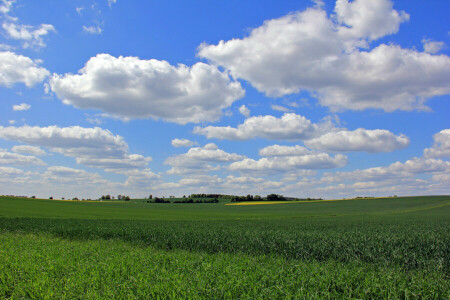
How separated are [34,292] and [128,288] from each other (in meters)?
2.29

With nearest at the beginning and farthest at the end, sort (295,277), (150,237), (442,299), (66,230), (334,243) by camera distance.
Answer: (442,299) < (295,277) < (334,243) < (150,237) < (66,230)

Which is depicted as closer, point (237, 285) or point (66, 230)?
point (237, 285)

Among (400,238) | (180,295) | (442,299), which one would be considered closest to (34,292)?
(180,295)

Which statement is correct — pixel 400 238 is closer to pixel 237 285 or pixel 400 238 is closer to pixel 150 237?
pixel 237 285

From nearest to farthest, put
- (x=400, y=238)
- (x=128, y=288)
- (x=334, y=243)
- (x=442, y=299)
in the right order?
(x=442, y=299), (x=128, y=288), (x=334, y=243), (x=400, y=238)

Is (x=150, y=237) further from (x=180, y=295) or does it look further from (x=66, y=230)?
(x=180, y=295)

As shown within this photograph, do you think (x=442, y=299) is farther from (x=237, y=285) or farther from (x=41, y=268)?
(x=41, y=268)

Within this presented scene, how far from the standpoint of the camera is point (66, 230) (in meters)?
22.1

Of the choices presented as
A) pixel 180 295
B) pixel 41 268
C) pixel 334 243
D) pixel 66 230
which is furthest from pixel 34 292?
pixel 66 230

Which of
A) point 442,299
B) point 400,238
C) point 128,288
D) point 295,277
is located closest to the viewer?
point 442,299

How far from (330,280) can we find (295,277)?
2.63ft

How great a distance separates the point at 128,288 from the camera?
21.5ft

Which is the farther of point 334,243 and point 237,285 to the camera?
point 334,243

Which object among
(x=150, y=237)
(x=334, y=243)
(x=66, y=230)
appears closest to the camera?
(x=334, y=243)
